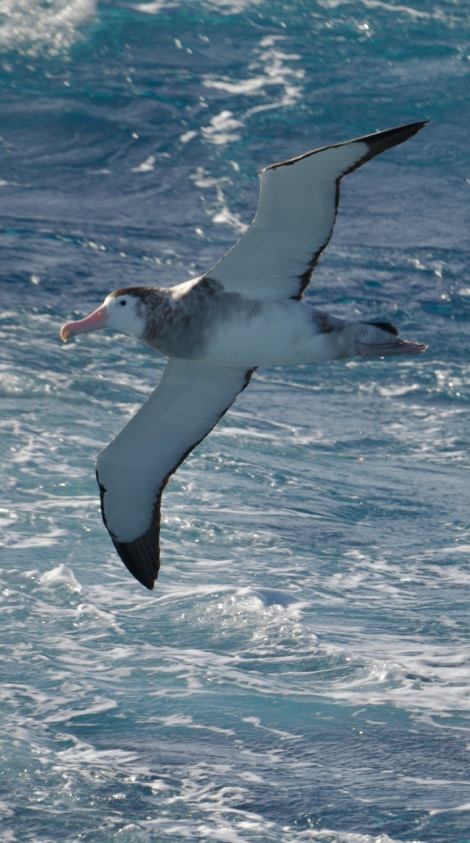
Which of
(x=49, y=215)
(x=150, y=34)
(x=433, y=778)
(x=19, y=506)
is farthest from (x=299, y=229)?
(x=150, y=34)

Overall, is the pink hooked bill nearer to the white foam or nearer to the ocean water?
the ocean water

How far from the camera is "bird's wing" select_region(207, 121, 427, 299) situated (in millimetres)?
8180

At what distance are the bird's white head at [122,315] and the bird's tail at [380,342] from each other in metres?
1.69

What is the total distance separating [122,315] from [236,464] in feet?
30.2

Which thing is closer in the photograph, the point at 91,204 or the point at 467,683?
the point at 467,683

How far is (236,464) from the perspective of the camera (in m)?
18.1

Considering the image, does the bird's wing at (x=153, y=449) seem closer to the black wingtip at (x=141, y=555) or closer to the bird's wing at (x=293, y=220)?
the black wingtip at (x=141, y=555)

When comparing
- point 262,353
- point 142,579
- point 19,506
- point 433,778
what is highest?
point 262,353

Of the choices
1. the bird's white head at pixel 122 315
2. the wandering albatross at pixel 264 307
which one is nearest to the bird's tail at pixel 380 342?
the wandering albatross at pixel 264 307

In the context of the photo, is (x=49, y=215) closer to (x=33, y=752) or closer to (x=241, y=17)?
(x=241, y=17)

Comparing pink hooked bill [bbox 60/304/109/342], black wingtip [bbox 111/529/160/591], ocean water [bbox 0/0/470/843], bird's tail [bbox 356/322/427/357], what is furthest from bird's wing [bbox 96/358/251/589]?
ocean water [bbox 0/0/470/843]

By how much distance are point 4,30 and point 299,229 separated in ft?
81.8

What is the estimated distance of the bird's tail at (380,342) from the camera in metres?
9.24

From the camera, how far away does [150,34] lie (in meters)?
30.5
